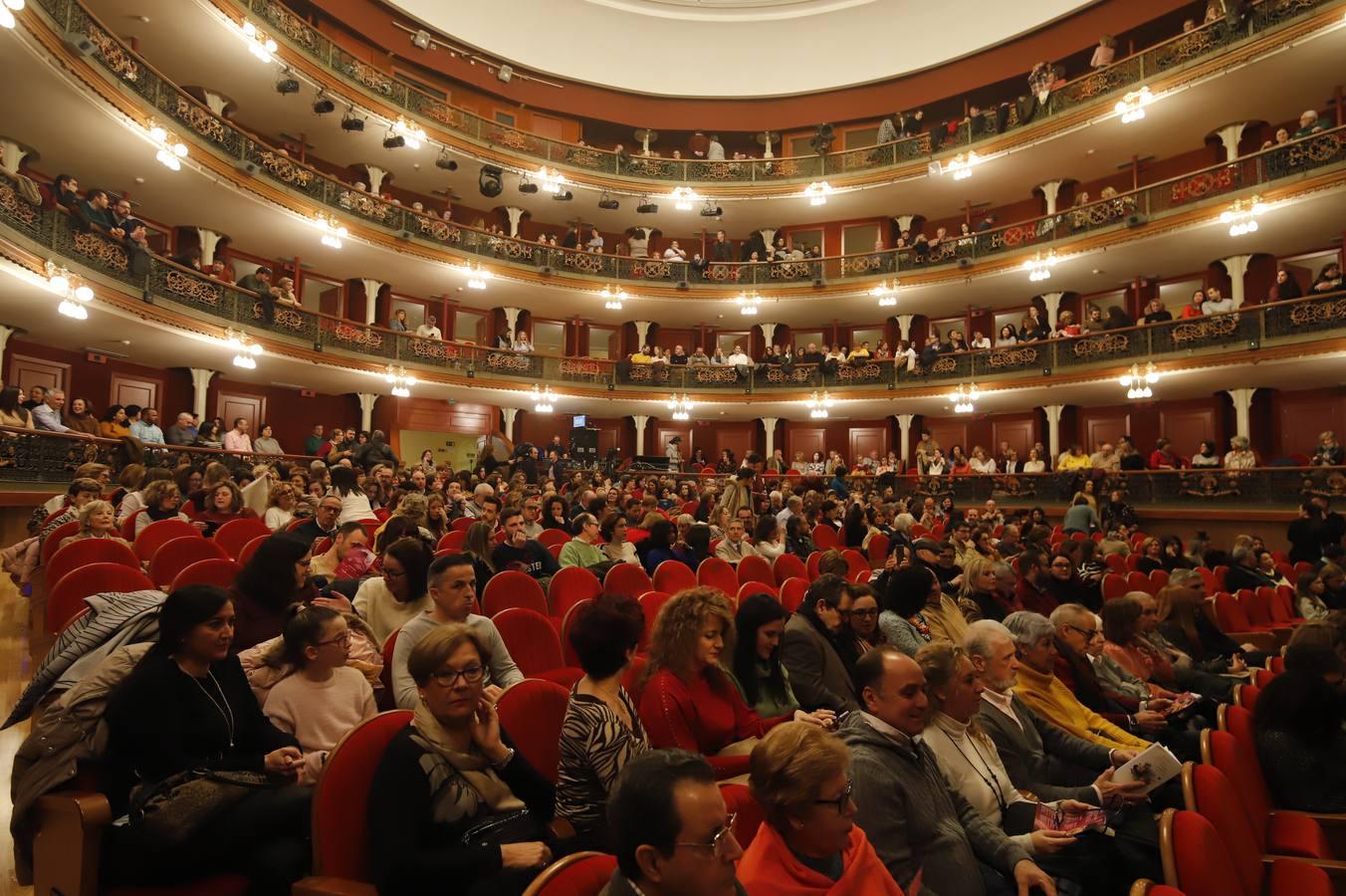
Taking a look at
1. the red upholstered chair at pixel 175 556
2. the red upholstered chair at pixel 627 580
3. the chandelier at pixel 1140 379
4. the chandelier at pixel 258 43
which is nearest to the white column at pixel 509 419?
the chandelier at pixel 258 43

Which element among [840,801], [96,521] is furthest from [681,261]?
[840,801]

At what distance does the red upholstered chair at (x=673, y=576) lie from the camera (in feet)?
16.0

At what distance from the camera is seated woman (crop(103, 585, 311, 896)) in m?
1.79

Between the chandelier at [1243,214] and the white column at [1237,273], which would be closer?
the chandelier at [1243,214]

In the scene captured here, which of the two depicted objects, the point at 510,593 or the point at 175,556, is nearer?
the point at 175,556

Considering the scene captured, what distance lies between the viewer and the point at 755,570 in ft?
18.2

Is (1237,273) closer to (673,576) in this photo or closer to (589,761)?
(673,576)

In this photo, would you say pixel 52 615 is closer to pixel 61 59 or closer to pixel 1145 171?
pixel 61 59

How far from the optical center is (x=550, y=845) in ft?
6.25

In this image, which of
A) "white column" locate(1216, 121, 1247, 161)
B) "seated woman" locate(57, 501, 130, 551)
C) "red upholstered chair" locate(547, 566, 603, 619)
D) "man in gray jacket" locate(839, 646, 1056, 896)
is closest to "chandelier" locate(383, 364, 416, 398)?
"seated woman" locate(57, 501, 130, 551)

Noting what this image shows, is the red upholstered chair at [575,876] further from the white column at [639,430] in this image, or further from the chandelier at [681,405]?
the white column at [639,430]

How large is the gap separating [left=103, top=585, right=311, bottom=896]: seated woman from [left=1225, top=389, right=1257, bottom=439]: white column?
16175mm

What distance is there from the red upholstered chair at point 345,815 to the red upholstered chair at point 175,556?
2618mm

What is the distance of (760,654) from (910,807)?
1.22 metres
